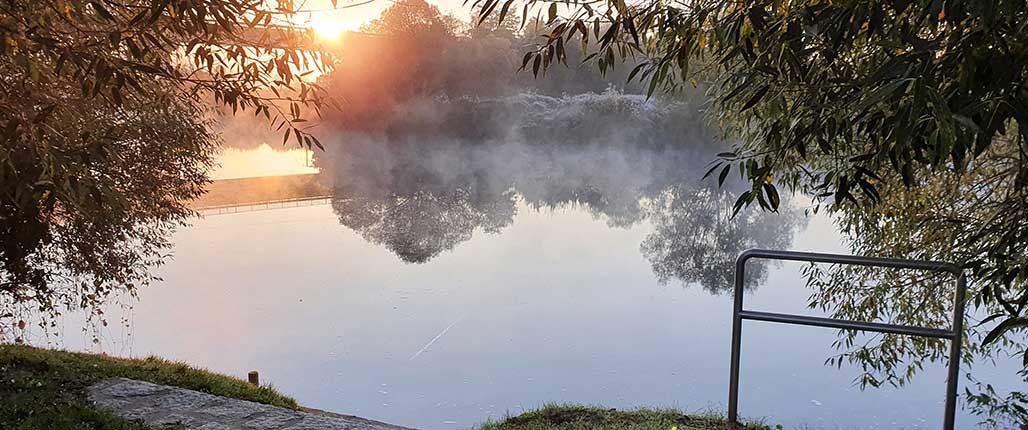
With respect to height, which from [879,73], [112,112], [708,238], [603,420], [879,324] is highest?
[112,112]

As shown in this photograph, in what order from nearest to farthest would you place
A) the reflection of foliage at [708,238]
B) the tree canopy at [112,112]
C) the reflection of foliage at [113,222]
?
the tree canopy at [112,112]
the reflection of foliage at [113,222]
the reflection of foliage at [708,238]

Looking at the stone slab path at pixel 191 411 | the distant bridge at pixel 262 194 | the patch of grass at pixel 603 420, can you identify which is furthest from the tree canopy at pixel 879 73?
the distant bridge at pixel 262 194

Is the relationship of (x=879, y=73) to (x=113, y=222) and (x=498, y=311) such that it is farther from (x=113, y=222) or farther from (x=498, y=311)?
(x=498, y=311)

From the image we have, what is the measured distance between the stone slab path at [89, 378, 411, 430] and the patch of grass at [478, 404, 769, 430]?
83 centimetres

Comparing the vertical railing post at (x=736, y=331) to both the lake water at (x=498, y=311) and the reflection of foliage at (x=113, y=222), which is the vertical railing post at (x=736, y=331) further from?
the reflection of foliage at (x=113, y=222)

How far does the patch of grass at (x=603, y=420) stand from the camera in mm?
3502

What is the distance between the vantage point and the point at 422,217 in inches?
523

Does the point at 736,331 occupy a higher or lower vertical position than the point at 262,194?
higher

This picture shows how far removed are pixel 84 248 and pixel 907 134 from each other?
230 inches

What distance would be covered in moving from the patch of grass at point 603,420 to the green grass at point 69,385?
1276 millimetres

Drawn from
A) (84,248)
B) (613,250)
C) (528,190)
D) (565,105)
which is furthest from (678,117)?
(84,248)

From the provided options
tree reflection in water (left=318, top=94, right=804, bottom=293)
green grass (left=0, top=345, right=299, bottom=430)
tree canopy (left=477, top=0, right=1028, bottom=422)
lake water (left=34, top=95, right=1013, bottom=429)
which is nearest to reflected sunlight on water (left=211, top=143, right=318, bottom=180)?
tree reflection in water (left=318, top=94, right=804, bottom=293)

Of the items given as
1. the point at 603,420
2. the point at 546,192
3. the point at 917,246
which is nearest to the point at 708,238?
the point at 546,192

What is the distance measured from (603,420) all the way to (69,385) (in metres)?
2.42
